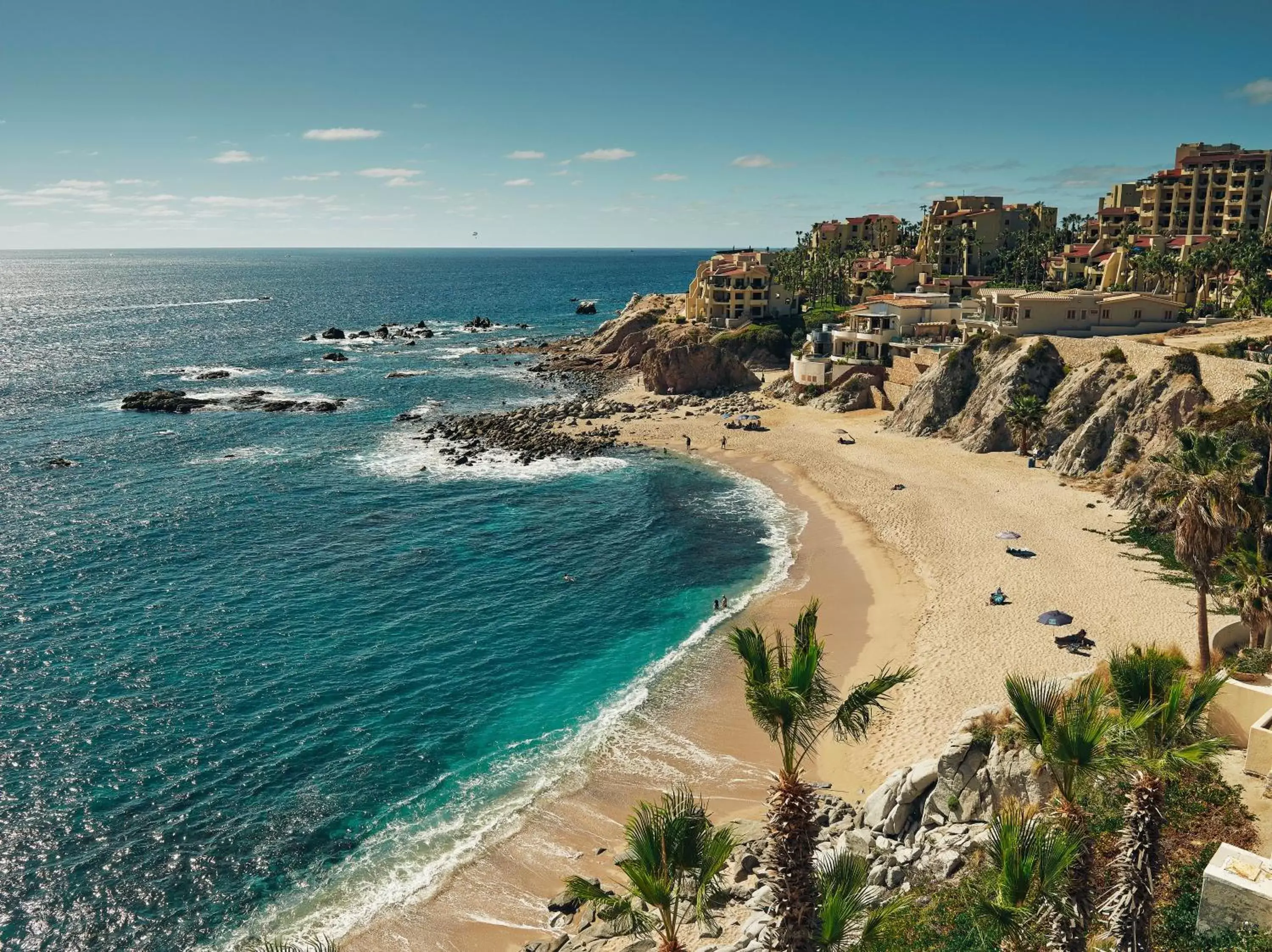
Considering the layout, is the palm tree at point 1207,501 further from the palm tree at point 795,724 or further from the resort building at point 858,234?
the resort building at point 858,234


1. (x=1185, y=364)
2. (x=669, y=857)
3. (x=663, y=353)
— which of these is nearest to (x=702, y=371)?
(x=663, y=353)

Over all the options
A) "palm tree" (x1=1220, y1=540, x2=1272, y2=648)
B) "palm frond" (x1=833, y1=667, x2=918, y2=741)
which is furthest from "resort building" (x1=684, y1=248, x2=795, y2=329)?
"palm frond" (x1=833, y1=667, x2=918, y2=741)

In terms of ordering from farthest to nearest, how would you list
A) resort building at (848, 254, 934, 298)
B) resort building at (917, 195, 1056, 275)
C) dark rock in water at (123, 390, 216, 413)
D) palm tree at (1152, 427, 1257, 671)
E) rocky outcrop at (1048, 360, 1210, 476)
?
1. resort building at (917, 195, 1056, 275)
2. resort building at (848, 254, 934, 298)
3. dark rock in water at (123, 390, 216, 413)
4. rocky outcrop at (1048, 360, 1210, 476)
5. palm tree at (1152, 427, 1257, 671)

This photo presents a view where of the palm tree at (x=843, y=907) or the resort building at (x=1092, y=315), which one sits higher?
the resort building at (x=1092, y=315)

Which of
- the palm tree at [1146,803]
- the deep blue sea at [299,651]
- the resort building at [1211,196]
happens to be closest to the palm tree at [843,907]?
the palm tree at [1146,803]

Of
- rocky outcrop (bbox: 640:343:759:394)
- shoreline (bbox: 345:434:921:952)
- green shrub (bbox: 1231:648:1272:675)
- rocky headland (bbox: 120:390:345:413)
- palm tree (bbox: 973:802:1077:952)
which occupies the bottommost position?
shoreline (bbox: 345:434:921:952)

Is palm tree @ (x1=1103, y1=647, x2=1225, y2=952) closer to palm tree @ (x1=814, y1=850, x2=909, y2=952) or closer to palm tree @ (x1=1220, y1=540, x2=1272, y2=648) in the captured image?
palm tree @ (x1=814, y1=850, x2=909, y2=952)

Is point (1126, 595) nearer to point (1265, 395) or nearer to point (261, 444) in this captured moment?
point (1265, 395)

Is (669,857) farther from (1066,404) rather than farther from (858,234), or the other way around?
(858,234)
